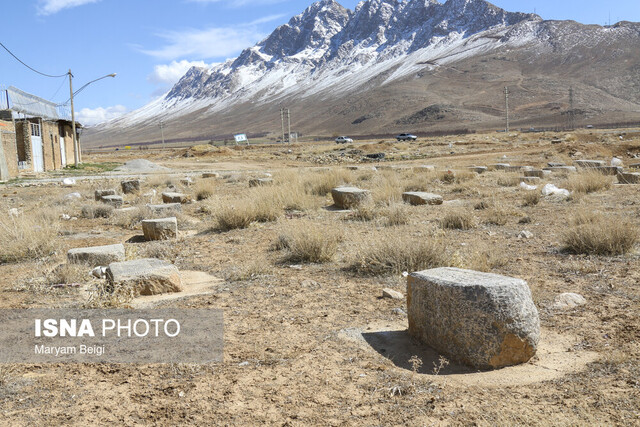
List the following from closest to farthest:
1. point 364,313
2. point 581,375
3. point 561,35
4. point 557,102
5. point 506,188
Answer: point 581,375
point 364,313
point 506,188
point 557,102
point 561,35

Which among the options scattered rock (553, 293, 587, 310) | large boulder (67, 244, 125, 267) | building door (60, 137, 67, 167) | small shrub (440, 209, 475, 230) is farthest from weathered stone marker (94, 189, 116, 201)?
building door (60, 137, 67, 167)

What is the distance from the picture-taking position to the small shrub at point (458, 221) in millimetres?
9055

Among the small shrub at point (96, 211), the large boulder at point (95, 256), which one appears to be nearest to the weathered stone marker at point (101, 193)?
the small shrub at point (96, 211)

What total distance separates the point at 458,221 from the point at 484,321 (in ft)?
18.4

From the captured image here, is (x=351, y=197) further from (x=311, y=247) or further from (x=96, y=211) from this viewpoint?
(x=96, y=211)

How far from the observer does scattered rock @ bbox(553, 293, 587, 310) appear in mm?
4957

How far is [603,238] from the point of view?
6.68 m

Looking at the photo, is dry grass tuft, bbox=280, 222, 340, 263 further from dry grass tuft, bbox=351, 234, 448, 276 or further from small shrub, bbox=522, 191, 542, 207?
small shrub, bbox=522, 191, 542, 207

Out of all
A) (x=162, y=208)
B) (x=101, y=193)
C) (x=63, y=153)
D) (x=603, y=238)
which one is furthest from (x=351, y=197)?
(x=63, y=153)

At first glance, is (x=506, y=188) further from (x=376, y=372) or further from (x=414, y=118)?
(x=414, y=118)

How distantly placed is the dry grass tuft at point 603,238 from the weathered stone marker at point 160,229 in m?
6.18

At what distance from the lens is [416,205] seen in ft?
39.3

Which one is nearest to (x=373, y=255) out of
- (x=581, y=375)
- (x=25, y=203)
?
(x=581, y=375)

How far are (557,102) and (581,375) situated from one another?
116 m
